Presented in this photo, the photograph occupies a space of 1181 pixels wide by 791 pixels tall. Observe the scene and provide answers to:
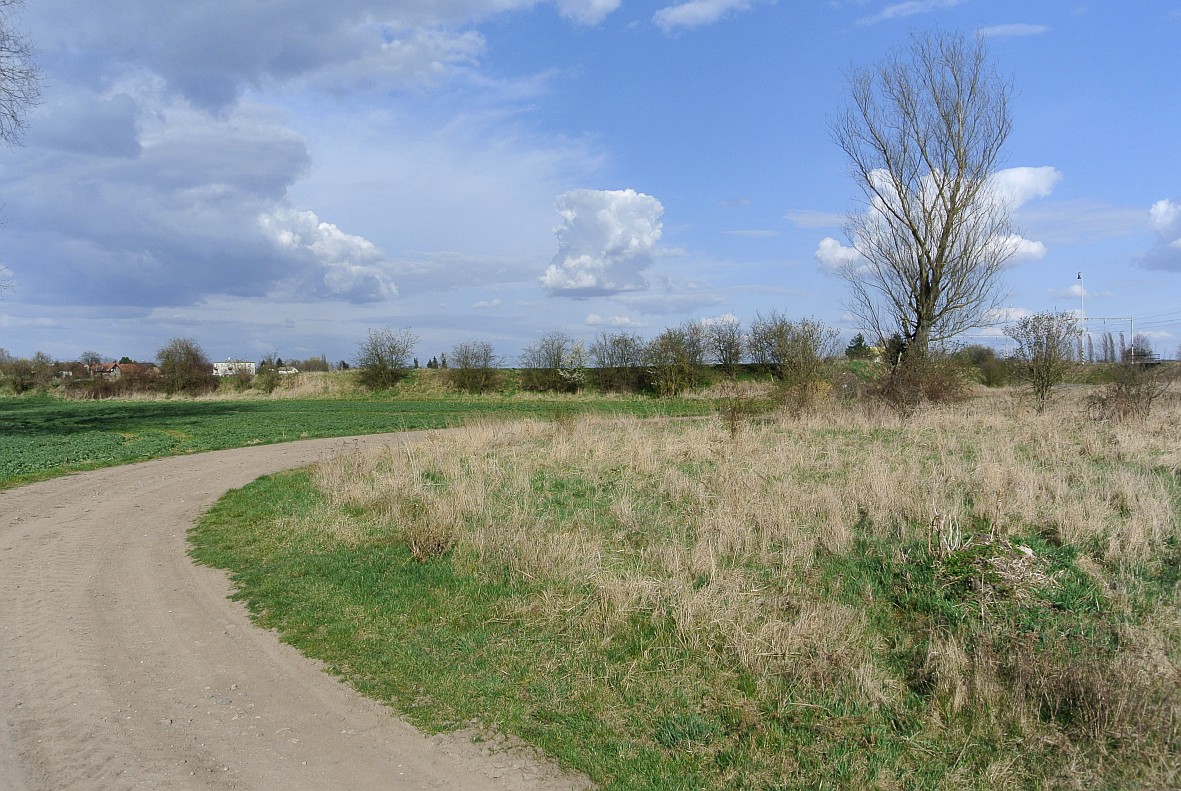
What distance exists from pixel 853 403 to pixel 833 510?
1622 centimetres

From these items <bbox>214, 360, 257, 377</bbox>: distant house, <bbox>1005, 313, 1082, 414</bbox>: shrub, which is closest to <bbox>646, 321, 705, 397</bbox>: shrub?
<bbox>1005, 313, 1082, 414</bbox>: shrub

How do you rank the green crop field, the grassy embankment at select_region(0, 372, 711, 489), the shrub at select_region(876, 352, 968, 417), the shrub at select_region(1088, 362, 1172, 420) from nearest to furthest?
1. the shrub at select_region(1088, 362, 1172, 420)
2. the green crop field
3. the grassy embankment at select_region(0, 372, 711, 489)
4. the shrub at select_region(876, 352, 968, 417)

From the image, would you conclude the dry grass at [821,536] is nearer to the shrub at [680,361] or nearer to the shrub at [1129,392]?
the shrub at [1129,392]

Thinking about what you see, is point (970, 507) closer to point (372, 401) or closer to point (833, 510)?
point (833, 510)

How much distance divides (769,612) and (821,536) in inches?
98.4

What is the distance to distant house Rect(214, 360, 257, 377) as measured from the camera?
223ft

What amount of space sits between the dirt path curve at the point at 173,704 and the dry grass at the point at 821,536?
2077 mm

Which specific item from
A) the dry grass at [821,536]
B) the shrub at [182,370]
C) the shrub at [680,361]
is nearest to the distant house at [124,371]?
the shrub at [182,370]

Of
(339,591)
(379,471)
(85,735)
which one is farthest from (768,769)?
(379,471)

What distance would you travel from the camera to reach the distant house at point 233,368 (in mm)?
68062

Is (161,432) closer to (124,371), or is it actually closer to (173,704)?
(173,704)

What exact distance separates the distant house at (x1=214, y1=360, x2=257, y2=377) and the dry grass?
58816 mm

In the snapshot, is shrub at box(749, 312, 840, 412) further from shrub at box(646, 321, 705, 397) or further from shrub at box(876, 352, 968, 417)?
shrub at box(646, 321, 705, 397)

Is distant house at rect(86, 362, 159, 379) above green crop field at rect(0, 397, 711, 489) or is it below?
above
